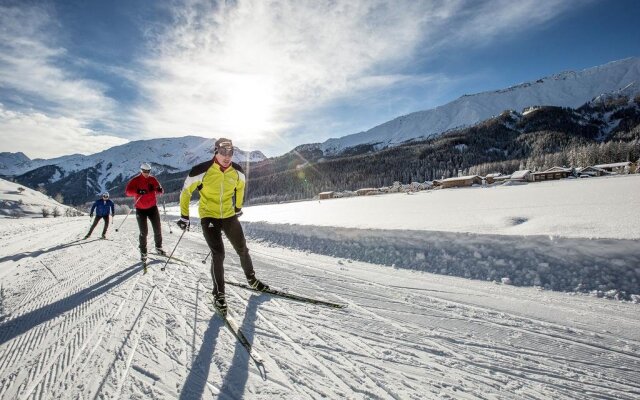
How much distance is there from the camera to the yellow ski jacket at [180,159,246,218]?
16.4 ft

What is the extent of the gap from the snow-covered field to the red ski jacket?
2.38 m

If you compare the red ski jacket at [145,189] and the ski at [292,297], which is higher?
the red ski jacket at [145,189]

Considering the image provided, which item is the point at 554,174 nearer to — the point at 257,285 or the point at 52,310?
the point at 257,285

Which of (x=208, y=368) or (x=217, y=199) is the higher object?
(x=217, y=199)

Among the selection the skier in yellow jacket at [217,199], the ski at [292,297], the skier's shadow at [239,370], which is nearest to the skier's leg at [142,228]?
the ski at [292,297]

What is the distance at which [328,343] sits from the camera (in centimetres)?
351

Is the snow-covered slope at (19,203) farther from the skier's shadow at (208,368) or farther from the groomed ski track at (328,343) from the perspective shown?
the skier's shadow at (208,368)

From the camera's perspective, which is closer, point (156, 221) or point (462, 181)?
point (156, 221)

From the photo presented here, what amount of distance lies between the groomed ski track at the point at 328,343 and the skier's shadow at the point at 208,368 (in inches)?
0.6

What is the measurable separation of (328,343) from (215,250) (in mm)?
2332

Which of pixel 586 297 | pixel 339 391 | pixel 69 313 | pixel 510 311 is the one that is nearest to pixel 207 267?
pixel 69 313

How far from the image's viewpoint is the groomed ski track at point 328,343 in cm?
273

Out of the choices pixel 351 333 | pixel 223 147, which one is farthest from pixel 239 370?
pixel 223 147

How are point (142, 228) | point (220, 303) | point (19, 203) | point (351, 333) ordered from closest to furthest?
point (351, 333) < point (220, 303) < point (142, 228) < point (19, 203)
